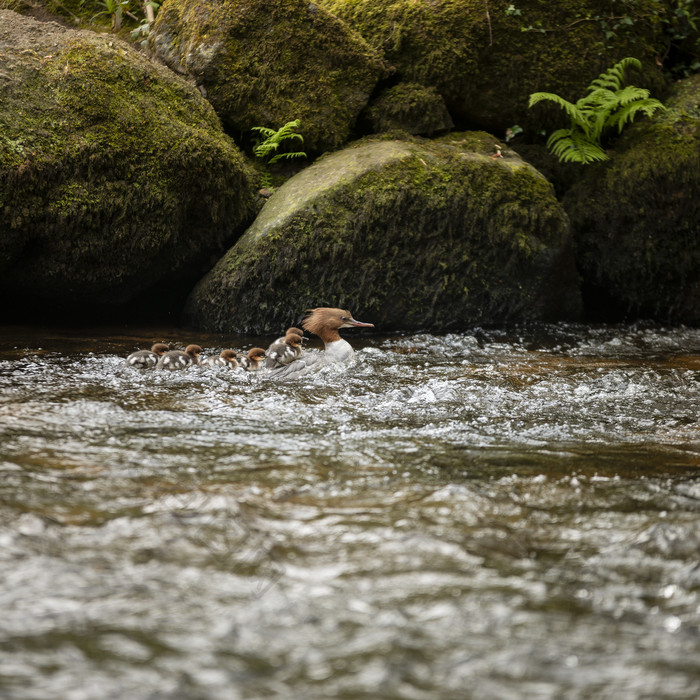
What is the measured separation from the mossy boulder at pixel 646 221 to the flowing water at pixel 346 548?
4332mm

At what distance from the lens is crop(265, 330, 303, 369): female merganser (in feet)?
21.5

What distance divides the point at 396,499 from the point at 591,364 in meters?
4.05

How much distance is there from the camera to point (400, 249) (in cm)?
805

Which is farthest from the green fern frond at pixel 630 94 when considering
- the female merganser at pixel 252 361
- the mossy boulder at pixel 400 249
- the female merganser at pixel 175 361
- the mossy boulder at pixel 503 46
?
the female merganser at pixel 175 361

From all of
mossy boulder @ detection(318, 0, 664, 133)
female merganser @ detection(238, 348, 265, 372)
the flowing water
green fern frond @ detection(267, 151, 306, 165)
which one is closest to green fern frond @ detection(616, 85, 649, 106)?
mossy boulder @ detection(318, 0, 664, 133)

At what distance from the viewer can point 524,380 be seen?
596cm

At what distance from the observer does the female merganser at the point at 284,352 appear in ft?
21.5

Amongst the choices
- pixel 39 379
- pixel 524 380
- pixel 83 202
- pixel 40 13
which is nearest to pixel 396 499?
pixel 524 380

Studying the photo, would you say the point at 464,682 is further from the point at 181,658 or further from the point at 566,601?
the point at 181,658

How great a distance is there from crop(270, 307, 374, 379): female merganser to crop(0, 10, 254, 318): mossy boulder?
1908mm

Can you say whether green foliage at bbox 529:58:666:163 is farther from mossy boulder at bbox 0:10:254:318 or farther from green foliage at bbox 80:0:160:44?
green foliage at bbox 80:0:160:44

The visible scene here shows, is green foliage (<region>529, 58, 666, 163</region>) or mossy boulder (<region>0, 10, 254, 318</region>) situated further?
green foliage (<region>529, 58, 666, 163</region>)

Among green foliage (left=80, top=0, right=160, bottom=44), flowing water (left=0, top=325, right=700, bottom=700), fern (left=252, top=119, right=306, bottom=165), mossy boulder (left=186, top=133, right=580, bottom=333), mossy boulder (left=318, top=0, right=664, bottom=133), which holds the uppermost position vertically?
green foliage (left=80, top=0, right=160, bottom=44)

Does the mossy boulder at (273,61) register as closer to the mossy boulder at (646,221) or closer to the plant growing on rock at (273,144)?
the plant growing on rock at (273,144)
